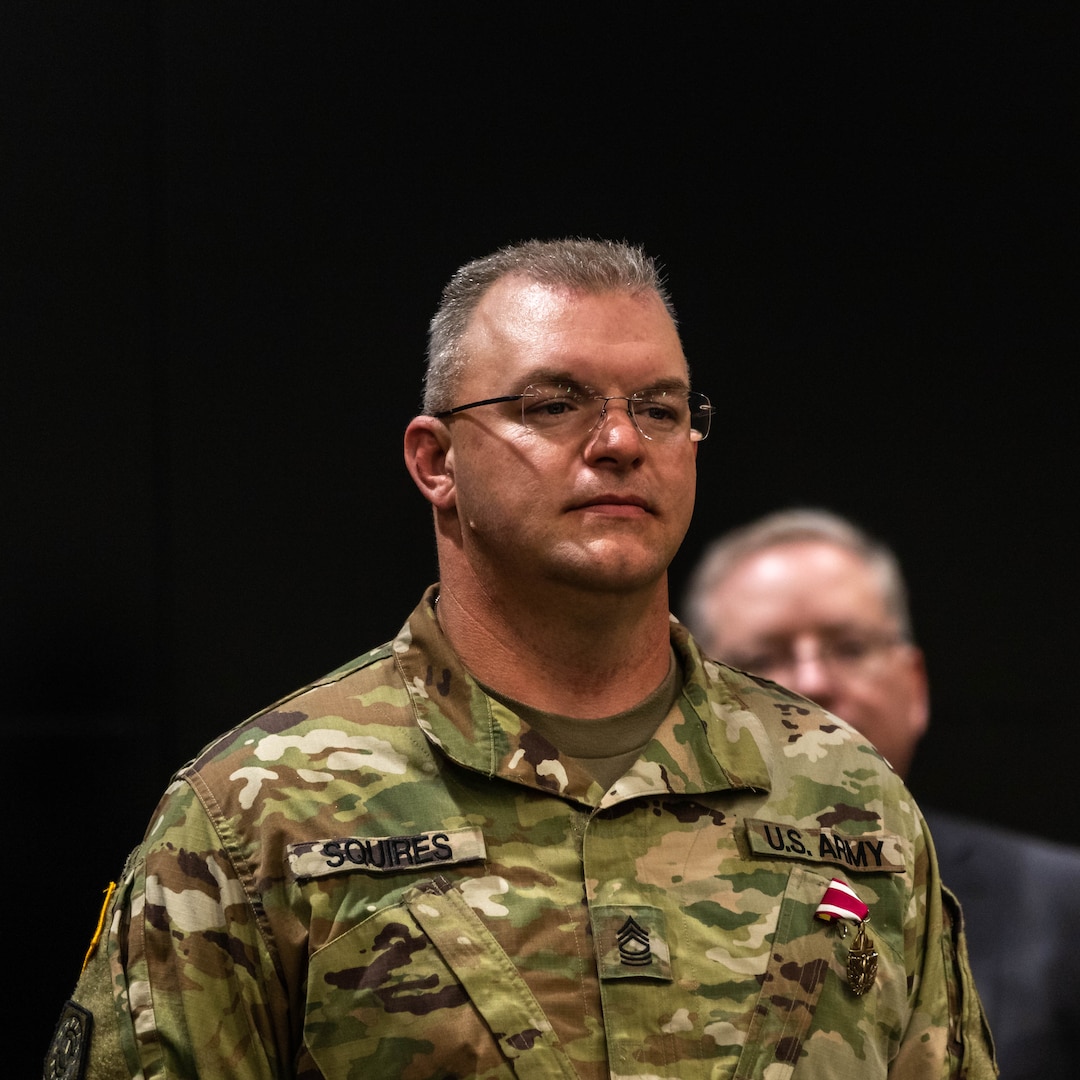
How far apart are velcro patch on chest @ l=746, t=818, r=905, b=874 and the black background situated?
85cm

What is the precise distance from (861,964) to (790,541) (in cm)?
104

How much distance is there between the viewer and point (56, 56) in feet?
7.68

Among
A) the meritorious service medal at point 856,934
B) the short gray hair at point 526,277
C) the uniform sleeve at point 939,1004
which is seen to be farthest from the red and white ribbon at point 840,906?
the short gray hair at point 526,277

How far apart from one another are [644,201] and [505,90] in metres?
0.30

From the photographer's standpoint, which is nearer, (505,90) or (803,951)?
(803,951)

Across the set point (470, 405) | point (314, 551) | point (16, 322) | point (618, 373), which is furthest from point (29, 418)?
point (618, 373)

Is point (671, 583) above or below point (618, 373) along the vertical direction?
below

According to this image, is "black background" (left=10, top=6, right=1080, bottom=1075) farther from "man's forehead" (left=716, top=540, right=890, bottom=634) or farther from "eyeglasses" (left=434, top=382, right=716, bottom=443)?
"eyeglasses" (left=434, top=382, right=716, bottom=443)

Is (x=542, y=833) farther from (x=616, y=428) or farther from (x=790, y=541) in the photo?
(x=790, y=541)

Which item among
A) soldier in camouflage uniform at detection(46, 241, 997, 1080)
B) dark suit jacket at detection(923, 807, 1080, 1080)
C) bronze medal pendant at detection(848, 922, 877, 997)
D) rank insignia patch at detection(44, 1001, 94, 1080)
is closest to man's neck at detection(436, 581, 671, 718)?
soldier in camouflage uniform at detection(46, 241, 997, 1080)

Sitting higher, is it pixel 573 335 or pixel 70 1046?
pixel 573 335

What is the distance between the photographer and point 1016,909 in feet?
8.82

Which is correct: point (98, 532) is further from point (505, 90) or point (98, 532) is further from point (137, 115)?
point (505, 90)

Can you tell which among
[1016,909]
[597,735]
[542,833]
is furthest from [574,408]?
[1016,909]
